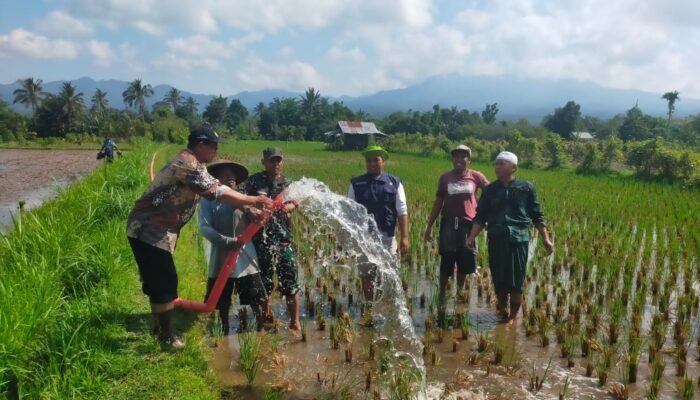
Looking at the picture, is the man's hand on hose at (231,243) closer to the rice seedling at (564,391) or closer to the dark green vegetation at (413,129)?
the rice seedling at (564,391)

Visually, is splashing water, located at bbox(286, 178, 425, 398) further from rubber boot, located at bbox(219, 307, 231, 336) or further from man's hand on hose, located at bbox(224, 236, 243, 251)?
rubber boot, located at bbox(219, 307, 231, 336)

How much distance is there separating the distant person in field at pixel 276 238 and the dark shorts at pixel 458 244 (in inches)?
56.1

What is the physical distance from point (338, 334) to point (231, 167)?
58.9 inches

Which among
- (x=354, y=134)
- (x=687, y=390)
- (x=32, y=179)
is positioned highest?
(x=354, y=134)

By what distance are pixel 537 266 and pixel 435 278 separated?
1.33m

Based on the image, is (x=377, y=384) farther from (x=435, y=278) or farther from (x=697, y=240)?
(x=697, y=240)

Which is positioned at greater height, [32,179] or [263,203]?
[263,203]

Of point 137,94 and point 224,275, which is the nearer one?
point 224,275

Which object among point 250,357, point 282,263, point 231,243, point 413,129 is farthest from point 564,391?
point 413,129

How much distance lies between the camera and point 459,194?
450 centimetres

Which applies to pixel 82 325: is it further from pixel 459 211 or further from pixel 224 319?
pixel 459 211

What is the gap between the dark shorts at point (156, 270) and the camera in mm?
3109

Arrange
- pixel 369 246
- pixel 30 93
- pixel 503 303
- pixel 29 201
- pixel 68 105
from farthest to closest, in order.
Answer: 1. pixel 30 93
2. pixel 68 105
3. pixel 29 201
4. pixel 503 303
5. pixel 369 246

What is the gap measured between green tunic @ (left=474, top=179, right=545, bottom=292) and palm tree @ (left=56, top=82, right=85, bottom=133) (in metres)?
43.6
